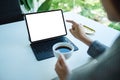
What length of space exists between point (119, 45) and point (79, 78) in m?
0.18

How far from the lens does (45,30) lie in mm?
1066

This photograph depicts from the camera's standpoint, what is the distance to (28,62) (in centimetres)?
94

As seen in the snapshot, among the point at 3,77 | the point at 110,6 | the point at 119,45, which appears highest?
the point at 110,6

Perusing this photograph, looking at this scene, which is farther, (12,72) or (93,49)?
(93,49)

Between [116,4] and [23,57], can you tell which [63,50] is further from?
[116,4]

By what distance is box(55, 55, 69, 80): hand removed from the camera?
0.84m

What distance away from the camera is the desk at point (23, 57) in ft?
2.88

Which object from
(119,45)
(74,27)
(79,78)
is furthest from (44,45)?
(119,45)

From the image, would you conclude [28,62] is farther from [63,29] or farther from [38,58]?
[63,29]

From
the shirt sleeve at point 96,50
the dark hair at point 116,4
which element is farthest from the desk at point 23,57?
the dark hair at point 116,4

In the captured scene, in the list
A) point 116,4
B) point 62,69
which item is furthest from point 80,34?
point 116,4

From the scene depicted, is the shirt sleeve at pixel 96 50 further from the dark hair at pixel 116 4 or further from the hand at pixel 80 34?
the dark hair at pixel 116 4

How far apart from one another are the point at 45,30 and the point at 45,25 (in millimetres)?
28

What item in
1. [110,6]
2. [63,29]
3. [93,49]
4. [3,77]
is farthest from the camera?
[63,29]
